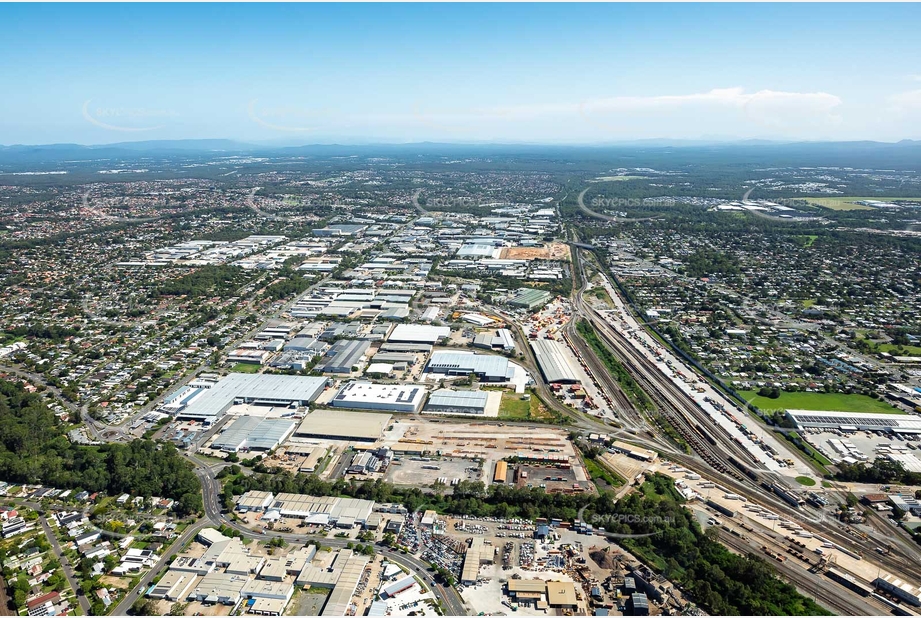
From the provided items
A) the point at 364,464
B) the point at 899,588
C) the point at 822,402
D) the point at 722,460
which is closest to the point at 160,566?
the point at 364,464

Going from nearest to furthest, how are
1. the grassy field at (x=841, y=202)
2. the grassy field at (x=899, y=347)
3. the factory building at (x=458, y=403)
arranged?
the factory building at (x=458, y=403)
the grassy field at (x=899, y=347)
the grassy field at (x=841, y=202)

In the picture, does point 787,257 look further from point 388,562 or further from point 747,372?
point 388,562

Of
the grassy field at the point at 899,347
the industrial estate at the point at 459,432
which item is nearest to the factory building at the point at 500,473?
the industrial estate at the point at 459,432

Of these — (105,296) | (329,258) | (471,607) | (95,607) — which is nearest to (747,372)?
(471,607)

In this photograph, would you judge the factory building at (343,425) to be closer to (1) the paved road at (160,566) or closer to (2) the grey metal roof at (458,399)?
(2) the grey metal roof at (458,399)

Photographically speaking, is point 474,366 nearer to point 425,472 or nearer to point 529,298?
point 425,472

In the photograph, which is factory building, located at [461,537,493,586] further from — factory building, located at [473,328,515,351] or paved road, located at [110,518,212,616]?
factory building, located at [473,328,515,351]
